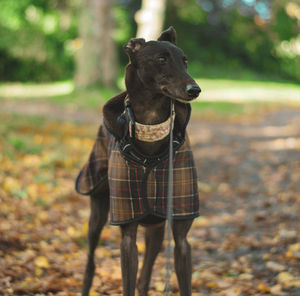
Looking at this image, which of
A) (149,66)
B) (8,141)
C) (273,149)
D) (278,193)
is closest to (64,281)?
(149,66)

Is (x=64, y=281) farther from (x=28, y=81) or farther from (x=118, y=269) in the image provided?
(x=28, y=81)

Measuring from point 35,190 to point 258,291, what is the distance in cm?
338

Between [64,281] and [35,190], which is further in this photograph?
[35,190]

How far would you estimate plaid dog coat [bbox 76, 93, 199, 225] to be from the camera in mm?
2627

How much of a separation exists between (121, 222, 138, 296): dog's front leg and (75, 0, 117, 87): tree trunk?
14.6 meters

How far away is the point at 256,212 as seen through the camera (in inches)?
233

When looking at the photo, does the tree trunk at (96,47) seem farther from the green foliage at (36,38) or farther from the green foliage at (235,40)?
the green foliage at (235,40)

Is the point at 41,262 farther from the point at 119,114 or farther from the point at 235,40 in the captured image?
the point at 235,40

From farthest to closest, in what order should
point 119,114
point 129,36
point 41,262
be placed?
point 129,36 → point 41,262 → point 119,114

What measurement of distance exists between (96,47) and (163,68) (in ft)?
49.2

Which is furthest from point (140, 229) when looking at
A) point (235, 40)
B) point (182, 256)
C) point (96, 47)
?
point (235, 40)

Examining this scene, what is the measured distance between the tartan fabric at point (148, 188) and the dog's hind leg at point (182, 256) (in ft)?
0.26

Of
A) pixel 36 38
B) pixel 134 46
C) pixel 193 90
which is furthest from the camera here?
pixel 36 38

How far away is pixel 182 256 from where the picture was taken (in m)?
2.70
